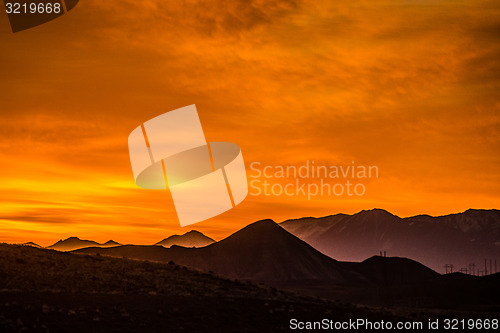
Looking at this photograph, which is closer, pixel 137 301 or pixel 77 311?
pixel 77 311

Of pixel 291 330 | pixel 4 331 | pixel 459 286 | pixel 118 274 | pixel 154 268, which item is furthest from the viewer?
pixel 459 286

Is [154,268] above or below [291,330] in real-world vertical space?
above

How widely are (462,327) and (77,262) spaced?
3737cm

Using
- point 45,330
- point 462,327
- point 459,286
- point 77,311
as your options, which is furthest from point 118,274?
point 459,286

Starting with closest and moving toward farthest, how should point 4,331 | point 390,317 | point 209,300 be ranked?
point 4,331 → point 209,300 → point 390,317

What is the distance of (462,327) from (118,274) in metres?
32.9

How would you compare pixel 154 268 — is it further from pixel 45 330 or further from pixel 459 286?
pixel 459 286

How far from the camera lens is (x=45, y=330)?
44.6m

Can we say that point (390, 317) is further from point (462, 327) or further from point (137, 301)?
point (137, 301)

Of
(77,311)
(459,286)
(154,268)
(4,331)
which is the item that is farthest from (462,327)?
(459,286)

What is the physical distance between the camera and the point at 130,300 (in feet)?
179

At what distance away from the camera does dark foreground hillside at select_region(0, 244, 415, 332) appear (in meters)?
47.9

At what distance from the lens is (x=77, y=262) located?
68688 millimetres

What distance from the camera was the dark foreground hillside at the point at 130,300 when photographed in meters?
47.9
